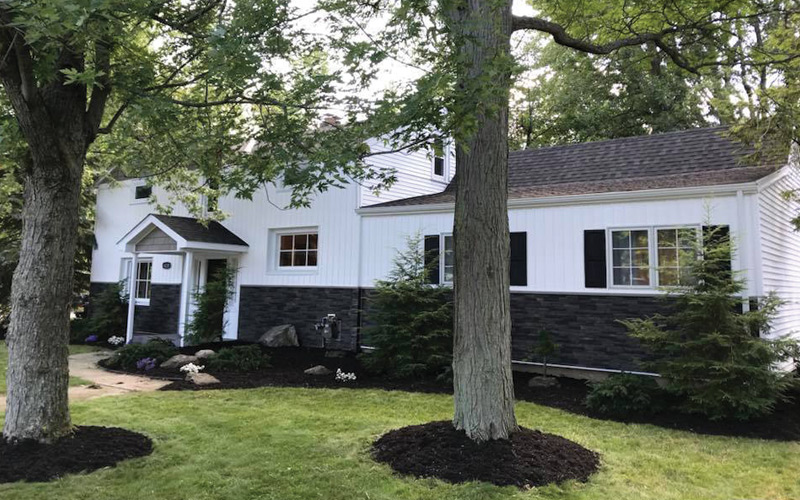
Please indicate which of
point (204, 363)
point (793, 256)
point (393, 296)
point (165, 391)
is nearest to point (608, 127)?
point (793, 256)

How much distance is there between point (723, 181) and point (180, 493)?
28.7ft

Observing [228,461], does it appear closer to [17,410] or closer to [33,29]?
[17,410]

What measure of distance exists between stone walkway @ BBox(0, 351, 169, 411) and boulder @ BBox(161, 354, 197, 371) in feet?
2.41

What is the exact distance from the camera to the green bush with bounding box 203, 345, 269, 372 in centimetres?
1066

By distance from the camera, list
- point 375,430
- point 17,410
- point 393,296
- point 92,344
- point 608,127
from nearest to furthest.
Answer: point 17,410, point 375,430, point 393,296, point 92,344, point 608,127

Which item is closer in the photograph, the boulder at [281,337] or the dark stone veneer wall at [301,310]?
the dark stone veneer wall at [301,310]

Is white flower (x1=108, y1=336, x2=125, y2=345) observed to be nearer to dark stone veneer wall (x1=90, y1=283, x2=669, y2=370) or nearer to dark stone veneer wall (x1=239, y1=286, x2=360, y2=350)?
dark stone veneer wall (x1=239, y1=286, x2=360, y2=350)

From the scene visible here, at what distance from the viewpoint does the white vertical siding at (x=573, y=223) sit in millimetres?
8453

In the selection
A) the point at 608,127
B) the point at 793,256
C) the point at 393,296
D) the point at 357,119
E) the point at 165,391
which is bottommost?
the point at 165,391

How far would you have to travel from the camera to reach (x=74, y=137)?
203 inches

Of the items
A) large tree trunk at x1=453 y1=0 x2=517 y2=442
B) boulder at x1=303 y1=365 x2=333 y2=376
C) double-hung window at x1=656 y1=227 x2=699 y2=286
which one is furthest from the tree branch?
double-hung window at x1=656 y1=227 x2=699 y2=286

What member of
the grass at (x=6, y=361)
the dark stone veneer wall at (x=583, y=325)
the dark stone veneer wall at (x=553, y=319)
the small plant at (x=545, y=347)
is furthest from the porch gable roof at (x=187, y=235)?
the small plant at (x=545, y=347)

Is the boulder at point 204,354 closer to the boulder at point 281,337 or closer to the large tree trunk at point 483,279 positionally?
the boulder at point 281,337

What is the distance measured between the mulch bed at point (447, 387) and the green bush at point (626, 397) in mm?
126
